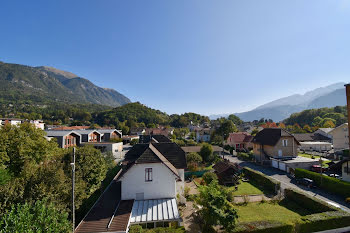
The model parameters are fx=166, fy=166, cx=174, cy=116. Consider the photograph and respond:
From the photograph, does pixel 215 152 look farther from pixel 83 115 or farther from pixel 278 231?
pixel 83 115

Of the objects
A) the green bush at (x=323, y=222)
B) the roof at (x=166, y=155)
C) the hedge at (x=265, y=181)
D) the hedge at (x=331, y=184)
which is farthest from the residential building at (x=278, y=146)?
the roof at (x=166, y=155)

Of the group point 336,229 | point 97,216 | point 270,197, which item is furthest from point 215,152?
point 97,216

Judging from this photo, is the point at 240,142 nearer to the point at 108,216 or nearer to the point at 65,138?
the point at 108,216

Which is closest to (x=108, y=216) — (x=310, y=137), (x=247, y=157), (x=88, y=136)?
(x=247, y=157)

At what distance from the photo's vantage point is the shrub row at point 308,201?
15.5 meters

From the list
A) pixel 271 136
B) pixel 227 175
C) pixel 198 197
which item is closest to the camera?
pixel 198 197

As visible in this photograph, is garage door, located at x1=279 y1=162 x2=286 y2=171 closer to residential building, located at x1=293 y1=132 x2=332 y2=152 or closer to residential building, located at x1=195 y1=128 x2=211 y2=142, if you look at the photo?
residential building, located at x1=293 y1=132 x2=332 y2=152

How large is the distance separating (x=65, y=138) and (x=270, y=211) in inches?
1855

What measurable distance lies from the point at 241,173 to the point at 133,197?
21190mm

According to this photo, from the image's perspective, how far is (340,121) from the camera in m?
97.3

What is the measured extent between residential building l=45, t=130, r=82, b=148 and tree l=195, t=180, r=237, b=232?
138 feet

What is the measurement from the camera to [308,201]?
1720 cm

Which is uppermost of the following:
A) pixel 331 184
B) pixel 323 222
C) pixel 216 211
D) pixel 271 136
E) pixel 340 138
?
pixel 271 136

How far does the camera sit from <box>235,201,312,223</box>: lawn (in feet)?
50.6
